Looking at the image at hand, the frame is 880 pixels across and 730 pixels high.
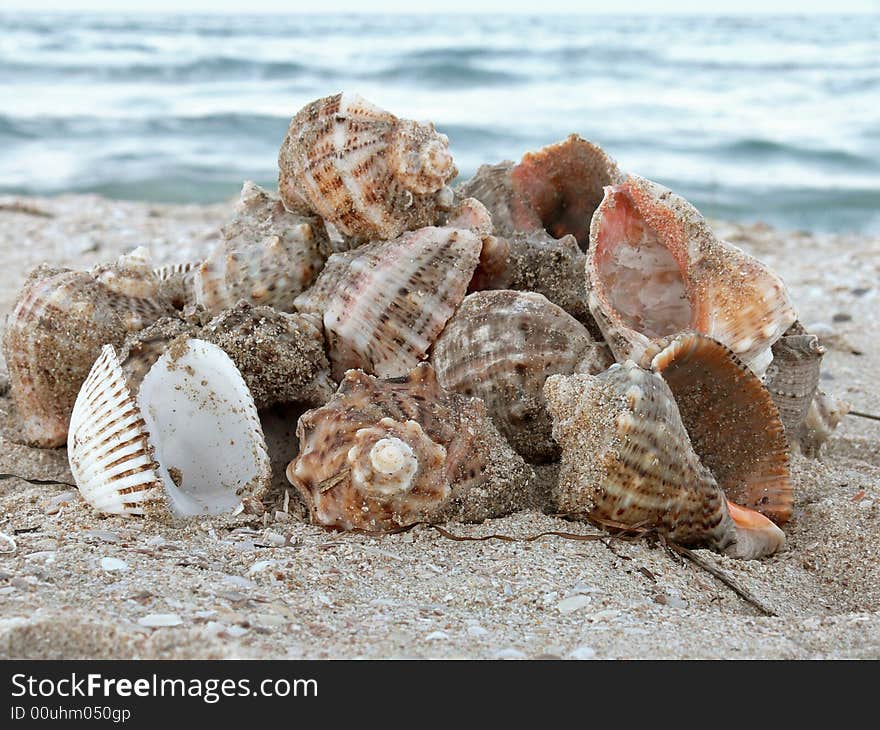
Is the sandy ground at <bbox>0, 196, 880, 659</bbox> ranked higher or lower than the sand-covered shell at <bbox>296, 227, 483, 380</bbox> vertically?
lower

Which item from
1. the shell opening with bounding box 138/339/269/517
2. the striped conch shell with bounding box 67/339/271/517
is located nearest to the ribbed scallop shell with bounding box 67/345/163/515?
the striped conch shell with bounding box 67/339/271/517

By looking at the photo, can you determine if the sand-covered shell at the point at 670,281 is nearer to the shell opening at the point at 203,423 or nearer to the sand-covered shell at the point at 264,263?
the sand-covered shell at the point at 264,263

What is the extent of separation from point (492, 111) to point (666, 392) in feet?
44.6

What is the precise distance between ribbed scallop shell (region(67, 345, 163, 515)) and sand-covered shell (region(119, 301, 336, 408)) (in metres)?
0.21

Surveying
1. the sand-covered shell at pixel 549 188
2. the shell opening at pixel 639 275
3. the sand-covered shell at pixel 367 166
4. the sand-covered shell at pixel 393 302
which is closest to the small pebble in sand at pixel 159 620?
the sand-covered shell at pixel 393 302

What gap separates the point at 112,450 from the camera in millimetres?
2451

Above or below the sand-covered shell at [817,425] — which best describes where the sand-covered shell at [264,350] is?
above

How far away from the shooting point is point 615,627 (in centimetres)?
198

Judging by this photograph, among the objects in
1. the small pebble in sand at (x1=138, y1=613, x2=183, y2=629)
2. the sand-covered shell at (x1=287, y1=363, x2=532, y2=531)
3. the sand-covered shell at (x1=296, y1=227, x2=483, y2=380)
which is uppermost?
the sand-covered shell at (x1=296, y1=227, x2=483, y2=380)

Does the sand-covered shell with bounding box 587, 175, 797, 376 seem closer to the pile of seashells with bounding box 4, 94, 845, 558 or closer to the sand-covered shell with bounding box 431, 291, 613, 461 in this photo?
the pile of seashells with bounding box 4, 94, 845, 558

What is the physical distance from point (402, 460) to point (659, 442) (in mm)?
653

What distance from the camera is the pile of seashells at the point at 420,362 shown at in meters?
2.40

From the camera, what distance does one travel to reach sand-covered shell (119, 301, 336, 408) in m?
2.78
